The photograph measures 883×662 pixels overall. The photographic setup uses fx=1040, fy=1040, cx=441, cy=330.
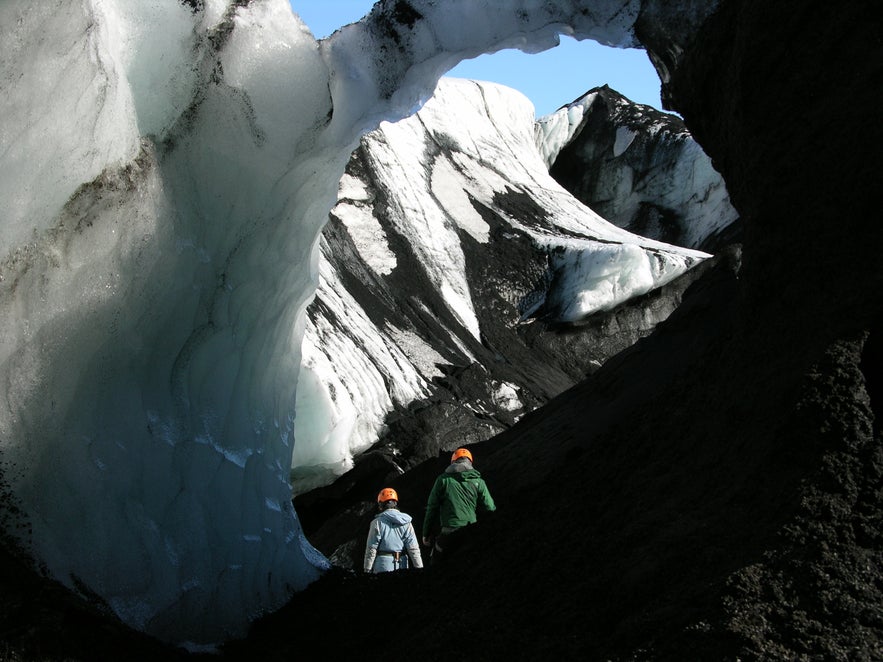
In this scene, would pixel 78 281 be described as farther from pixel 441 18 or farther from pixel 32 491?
pixel 441 18

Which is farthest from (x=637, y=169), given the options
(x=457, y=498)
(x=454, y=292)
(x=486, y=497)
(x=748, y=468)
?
(x=748, y=468)

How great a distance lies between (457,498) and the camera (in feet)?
18.7

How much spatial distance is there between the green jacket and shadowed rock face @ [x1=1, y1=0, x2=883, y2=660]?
30.1 inches

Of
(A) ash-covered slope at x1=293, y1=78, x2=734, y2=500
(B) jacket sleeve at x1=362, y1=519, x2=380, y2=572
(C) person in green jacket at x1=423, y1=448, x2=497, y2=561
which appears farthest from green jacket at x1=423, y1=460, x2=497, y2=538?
(A) ash-covered slope at x1=293, y1=78, x2=734, y2=500

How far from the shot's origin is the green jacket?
5.70 m

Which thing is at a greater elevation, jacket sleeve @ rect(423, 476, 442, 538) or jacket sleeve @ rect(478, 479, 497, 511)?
jacket sleeve @ rect(423, 476, 442, 538)

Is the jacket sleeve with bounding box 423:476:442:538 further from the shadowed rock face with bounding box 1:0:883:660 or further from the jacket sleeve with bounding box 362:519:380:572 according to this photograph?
the shadowed rock face with bounding box 1:0:883:660

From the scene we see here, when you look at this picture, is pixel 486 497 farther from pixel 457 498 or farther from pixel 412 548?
pixel 412 548

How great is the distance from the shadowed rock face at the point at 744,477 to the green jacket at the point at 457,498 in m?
0.77

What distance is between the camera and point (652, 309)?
48.7 ft

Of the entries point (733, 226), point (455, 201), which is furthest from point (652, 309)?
point (733, 226)

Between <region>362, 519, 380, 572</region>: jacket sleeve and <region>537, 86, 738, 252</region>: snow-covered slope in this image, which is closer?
<region>362, 519, 380, 572</region>: jacket sleeve

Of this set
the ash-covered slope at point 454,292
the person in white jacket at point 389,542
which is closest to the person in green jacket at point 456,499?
the person in white jacket at point 389,542

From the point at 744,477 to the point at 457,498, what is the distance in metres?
2.75
